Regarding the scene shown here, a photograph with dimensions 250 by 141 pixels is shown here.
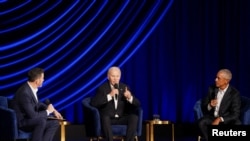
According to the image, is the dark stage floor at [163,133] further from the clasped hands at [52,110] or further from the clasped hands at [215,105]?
the clasped hands at [52,110]

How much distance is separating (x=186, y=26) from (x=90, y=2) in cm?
179

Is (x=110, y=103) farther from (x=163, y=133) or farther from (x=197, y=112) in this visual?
(x=163, y=133)

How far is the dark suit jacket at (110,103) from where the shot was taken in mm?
7211

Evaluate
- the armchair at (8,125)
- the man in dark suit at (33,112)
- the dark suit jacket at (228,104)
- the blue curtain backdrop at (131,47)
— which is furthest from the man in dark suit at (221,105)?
the armchair at (8,125)

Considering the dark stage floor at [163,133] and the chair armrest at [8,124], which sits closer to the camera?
the chair armrest at [8,124]

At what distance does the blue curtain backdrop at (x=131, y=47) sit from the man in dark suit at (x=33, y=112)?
4.96 ft

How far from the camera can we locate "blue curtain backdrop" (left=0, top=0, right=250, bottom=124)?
794cm

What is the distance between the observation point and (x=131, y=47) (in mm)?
8523

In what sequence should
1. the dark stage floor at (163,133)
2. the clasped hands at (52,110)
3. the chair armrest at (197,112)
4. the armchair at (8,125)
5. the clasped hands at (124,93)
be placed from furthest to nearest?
the dark stage floor at (163,133), the chair armrest at (197,112), the clasped hands at (124,93), the clasped hands at (52,110), the armchair at (8,125)

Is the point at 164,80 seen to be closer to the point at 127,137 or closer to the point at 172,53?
the point at 172,53

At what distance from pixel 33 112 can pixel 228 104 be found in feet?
8.25

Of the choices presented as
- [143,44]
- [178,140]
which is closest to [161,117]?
[178,140]

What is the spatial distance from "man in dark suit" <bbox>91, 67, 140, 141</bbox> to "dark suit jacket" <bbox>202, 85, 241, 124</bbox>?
3.07ft

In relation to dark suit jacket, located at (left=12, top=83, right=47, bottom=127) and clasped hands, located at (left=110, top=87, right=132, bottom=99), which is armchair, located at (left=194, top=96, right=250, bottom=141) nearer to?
clasped hands, located at (left=110, top=87, right=132, bottom=99)
